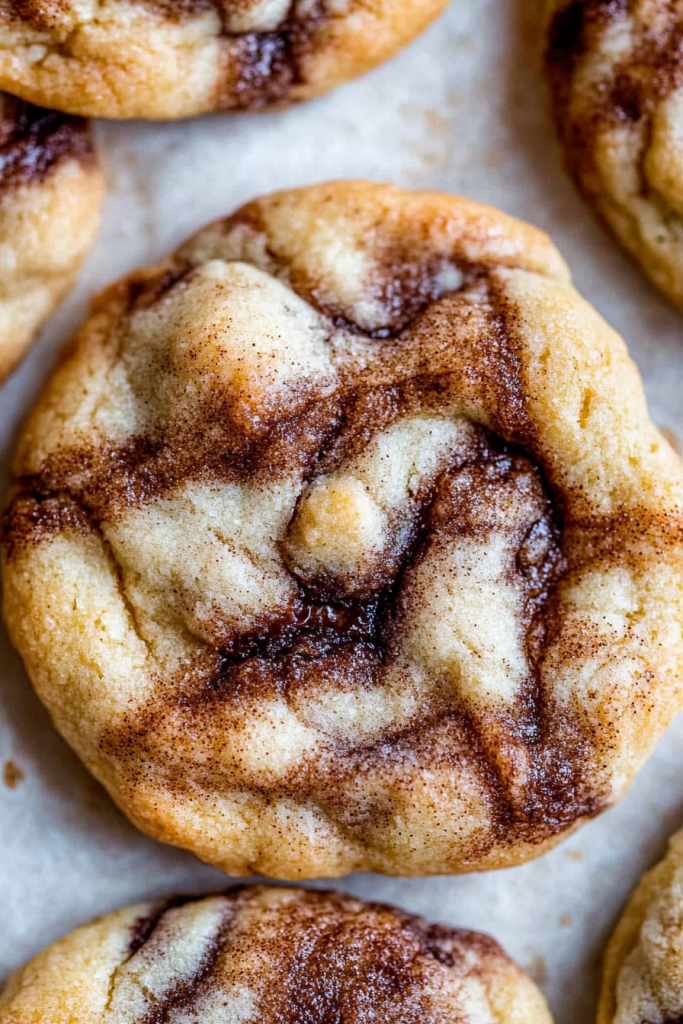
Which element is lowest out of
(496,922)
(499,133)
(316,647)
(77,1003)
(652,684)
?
(77,1003)

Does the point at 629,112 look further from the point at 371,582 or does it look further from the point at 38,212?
the point at 38,212

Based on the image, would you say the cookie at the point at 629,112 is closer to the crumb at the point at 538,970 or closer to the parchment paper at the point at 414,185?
the parchment paper at the point at 414,185

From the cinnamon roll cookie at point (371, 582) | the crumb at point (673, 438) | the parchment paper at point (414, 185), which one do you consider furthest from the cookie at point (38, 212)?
the crumb at point (673, 438)

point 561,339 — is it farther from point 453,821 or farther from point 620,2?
point 453,821

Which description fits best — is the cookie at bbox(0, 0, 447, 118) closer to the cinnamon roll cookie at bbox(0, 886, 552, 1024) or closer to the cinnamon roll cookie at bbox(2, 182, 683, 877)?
the cinnamon roll cookie at bbox(2, 182, 683, 877)

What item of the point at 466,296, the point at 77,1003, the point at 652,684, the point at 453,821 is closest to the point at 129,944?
the point at 77,1003

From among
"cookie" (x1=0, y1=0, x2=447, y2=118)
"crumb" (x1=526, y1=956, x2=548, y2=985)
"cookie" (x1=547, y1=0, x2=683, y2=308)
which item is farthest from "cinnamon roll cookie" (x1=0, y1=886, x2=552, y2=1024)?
"cookie" (x1=0, y1=0, x2=447, y2=118)

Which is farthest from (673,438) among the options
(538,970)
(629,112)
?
(538,970)
